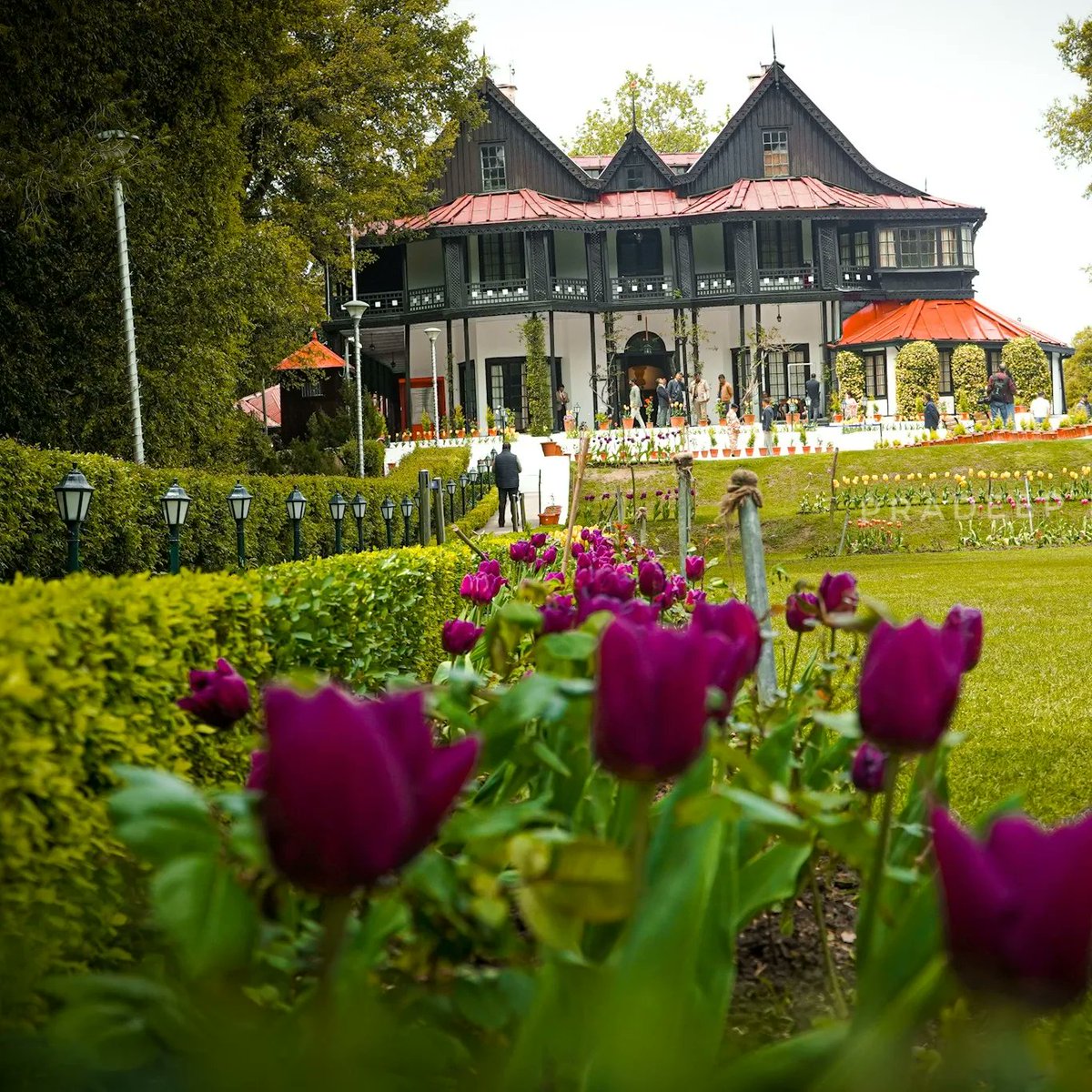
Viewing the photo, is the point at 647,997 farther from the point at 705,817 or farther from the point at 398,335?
the point at 398,335

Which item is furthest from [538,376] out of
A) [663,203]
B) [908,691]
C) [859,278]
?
[908,691]

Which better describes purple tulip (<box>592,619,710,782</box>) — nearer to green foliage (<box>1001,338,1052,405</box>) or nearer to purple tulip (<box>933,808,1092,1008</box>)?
purple tulip (<box>933,808,1092,1008</box>)

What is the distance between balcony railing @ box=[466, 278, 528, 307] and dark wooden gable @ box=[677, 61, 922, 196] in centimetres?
674

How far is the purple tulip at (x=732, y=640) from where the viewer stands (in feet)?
5.18

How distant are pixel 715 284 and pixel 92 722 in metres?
39.4

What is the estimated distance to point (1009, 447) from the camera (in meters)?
26.8

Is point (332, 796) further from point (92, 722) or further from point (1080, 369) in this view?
point (1080, 369)

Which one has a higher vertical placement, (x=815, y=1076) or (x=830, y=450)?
(x=830, y=450)

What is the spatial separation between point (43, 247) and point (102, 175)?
71.4 inches

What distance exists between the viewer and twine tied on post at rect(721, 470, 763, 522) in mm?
3844

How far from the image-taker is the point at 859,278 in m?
41.0

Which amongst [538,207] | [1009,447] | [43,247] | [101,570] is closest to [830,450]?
[1009,447]

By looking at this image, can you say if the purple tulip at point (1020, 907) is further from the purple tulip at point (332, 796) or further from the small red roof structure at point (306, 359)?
the small red roof structure at point (306, 359)

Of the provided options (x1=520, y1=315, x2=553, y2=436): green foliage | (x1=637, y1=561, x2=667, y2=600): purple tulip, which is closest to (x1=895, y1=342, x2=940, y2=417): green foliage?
(x1=520, y1=315, x2=553, y2=436): green foliage
